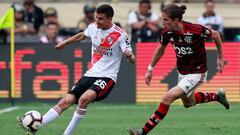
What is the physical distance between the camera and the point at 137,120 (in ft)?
52.0

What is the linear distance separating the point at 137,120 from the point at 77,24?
7924mm

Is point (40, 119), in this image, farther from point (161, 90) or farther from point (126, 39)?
point (161, 90)

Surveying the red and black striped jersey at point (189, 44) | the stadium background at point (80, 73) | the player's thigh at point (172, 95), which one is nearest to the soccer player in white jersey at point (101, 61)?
the red and black striped jersey at point (189, 44)

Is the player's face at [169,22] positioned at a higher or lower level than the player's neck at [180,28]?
higher

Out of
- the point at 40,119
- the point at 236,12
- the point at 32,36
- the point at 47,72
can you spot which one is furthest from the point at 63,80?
the point at 40,119

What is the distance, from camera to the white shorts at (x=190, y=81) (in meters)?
12.9

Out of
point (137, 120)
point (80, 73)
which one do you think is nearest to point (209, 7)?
point (80, 73)

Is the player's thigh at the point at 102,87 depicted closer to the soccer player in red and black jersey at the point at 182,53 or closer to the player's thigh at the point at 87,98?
the player's thigh at the point at 87,98

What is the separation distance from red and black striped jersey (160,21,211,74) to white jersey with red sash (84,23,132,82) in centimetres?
73

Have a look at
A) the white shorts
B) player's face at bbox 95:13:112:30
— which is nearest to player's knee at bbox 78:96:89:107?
player's face at bbox 95:13:112:30

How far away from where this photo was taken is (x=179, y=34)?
12750mm

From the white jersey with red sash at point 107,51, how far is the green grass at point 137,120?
4.39 ft

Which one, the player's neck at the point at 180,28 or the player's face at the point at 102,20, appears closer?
the player's face at the point at 102,20

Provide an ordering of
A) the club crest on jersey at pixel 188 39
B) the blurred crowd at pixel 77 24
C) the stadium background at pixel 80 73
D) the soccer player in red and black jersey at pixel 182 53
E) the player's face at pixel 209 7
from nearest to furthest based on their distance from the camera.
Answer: the soccer player in red and black jersey at pixel 182 53
the club crest on jersey at pixel 188 39
the stadium background at pixel 80 73
the blurred crowd at pixel 77 24
the player's face at pixel 209 7
